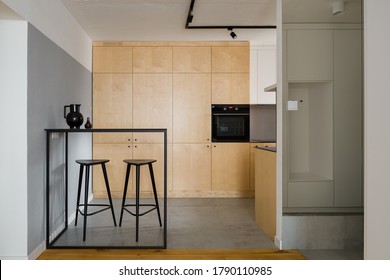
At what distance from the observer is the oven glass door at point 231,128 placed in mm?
5855

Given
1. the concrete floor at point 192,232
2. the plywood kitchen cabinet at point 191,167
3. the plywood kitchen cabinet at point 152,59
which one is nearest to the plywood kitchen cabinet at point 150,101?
the plywood kitchen cabinet at point 152,59

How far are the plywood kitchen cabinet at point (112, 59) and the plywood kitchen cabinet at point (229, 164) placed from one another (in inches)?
79.0

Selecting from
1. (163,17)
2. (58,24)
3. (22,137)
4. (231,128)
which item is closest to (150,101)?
(231,128)

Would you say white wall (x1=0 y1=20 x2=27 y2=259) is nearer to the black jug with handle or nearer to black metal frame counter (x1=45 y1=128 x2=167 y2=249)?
black metal frame counter (x1=45 y1=128 x2=167 y2=249)

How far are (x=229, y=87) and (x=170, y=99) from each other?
102cm

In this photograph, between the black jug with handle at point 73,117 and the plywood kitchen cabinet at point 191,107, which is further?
the plywood kitchen cabinet at point 191,107

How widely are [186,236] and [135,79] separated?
3.04 meters

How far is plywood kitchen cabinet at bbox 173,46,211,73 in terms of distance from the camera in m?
5.81

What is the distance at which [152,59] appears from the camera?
580 cm

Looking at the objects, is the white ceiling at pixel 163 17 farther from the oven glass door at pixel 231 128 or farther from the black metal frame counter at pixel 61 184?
the black metal frame counter at pixel 61 184
